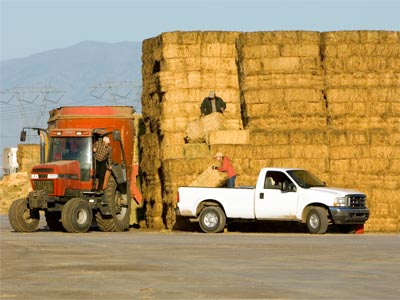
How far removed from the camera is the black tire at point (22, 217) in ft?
116

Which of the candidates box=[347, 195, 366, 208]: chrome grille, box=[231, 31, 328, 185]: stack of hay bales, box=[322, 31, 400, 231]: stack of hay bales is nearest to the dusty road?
box=[347, 195, 366, 208]: chrome grille

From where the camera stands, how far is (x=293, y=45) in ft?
132

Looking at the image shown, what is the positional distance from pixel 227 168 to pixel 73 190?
4732 mm

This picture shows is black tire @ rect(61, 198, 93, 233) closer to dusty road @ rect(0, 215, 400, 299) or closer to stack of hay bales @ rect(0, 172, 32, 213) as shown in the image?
dusty road @ rect(0, 215, 400, 299)

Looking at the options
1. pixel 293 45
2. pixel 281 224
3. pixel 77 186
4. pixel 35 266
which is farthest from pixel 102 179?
pixel 35 266

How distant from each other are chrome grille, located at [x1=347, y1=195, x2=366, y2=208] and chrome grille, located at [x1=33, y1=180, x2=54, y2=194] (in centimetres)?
860

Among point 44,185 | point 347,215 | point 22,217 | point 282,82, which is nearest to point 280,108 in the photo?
point 282,82

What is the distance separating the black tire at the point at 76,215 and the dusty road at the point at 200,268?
4.20 m

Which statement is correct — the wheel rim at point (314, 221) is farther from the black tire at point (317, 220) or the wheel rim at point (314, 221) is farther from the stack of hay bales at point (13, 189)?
the stack of hay bales at point (13, 189)

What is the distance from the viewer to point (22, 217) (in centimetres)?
3562

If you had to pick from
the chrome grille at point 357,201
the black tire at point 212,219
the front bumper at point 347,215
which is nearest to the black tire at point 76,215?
the black tire at point 212,219

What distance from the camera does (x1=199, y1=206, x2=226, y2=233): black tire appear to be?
35.2 meters

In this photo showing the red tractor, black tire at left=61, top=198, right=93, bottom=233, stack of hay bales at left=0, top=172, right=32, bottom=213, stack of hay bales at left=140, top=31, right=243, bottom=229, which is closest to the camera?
black tire at left=61, top=198, right=93, bottom=233

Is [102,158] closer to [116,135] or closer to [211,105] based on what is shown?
[116,135]
